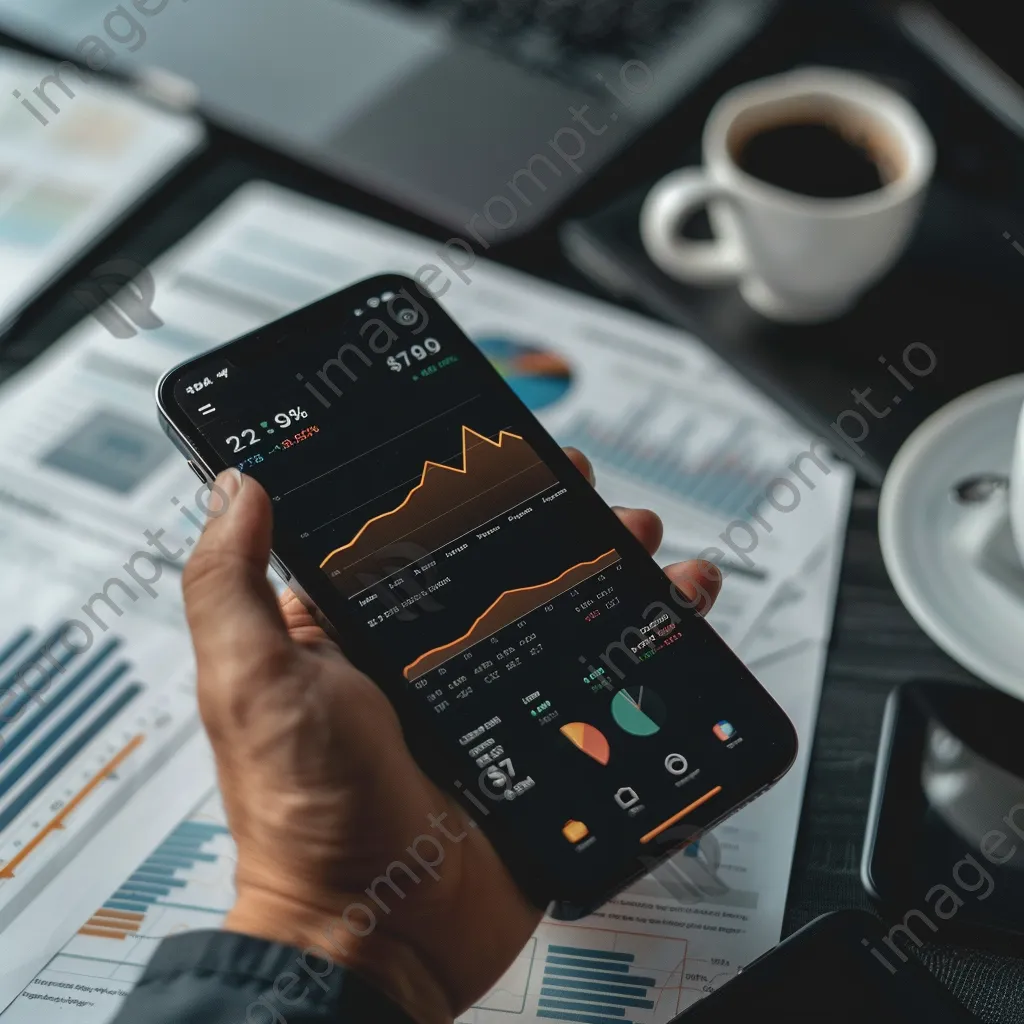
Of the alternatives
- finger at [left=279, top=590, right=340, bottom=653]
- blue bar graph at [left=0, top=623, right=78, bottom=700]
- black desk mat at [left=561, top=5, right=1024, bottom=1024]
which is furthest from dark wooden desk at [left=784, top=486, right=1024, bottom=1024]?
blue bar graph at [left=0, top=623, right=78, bottom=700]

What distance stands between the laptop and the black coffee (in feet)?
0.36

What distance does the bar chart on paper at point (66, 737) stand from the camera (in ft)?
1.57

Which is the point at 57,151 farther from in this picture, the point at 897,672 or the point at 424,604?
the point at 897,672

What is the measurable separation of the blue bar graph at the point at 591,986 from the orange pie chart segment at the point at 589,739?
0.09 m

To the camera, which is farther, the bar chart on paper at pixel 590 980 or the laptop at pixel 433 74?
the laptop at pixel 433 74

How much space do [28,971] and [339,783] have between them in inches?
6.5

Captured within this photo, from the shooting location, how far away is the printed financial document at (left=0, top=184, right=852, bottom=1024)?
0.45m

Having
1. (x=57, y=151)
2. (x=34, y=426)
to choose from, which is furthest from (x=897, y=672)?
(x=57, y=151)

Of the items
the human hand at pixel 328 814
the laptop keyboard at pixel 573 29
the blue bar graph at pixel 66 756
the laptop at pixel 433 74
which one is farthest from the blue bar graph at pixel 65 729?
the laptop keyboard at pixel 573 29

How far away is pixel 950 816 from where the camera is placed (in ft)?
1.53

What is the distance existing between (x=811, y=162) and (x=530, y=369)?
7.6 inches

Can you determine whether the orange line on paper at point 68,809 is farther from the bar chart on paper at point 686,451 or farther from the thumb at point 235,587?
the bar chart on paper at point 686,451

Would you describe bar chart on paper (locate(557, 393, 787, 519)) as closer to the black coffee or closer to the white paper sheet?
the black coffee

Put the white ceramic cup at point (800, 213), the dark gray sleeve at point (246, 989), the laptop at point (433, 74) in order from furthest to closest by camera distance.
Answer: the laptop at point (433, 74), the white ceramic cup at point (800, 213), the dark gray sleeve at point (246, 989)
